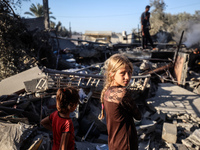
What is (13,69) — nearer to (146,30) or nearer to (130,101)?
(130,101)

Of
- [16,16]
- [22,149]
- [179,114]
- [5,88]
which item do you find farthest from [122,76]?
[16,16]

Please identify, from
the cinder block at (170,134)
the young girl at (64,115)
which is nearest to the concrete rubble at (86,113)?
the cinder block at (170,134)

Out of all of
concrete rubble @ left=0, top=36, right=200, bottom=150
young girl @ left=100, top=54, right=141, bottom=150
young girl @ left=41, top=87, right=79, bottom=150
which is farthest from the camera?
concrete rubble @ left=0, top=36, right=200, bottom=150

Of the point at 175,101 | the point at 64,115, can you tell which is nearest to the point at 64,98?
the point at 64,115

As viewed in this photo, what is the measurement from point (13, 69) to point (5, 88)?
2.74 m

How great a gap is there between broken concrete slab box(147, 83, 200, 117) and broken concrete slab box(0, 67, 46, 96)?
4.12 m

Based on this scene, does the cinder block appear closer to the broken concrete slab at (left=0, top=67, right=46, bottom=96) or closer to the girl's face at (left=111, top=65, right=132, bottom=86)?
the girl's face at (left=111, top=65, right=132, bottom=86)

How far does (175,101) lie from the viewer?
520 centimetres

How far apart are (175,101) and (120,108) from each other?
4748 mm

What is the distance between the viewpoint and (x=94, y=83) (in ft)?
15.7

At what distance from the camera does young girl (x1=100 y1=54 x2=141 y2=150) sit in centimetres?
129

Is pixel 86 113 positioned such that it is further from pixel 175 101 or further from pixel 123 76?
pixel 175 101

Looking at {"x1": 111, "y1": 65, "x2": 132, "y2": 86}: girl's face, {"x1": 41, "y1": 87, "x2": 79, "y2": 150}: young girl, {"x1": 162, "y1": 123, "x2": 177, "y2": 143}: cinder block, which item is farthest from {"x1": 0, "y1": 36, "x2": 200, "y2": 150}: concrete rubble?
{"x1": 111, "y1": 65, "x2": 132, "y2": 86}: girl's face

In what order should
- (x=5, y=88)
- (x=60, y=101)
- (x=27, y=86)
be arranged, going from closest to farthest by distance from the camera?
(x=60, y=101), (x=27, y=86), (x=5, y=88)
